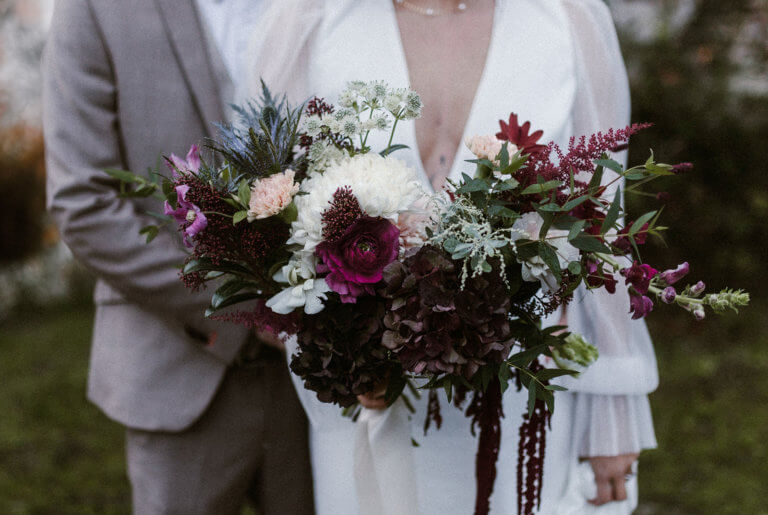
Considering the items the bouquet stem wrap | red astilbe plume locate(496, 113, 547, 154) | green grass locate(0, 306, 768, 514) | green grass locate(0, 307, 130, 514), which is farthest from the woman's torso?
green grass locate(0, 307, 130, 514)

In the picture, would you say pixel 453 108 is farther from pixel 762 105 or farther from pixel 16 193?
pixel 16 193

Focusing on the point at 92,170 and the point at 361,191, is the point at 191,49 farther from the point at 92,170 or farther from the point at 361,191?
the point at 361,191

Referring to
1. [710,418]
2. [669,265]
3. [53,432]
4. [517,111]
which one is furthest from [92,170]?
[669,265]

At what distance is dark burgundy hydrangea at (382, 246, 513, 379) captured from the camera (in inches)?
52.4

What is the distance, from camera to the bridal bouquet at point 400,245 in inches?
52.7

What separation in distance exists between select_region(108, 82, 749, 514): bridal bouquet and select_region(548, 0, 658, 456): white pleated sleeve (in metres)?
0.45

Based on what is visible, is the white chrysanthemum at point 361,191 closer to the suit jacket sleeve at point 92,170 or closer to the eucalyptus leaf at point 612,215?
the eucalyptus leaf at point 612,215

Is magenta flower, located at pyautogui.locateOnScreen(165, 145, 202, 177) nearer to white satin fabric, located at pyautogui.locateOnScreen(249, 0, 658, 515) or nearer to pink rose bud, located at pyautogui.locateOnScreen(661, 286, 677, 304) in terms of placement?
white satin fabric, located at pyautogui.locateOnScreen(249, 0, 658, 515)

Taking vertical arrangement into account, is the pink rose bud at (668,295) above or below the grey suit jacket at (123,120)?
below

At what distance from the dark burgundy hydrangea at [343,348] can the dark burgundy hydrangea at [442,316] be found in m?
0.06

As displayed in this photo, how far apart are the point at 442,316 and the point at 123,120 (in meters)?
1.17

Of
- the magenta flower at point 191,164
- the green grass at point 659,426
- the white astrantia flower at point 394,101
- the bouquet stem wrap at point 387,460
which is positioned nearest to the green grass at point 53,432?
the green grass at point 659,426

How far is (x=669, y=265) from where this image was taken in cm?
605

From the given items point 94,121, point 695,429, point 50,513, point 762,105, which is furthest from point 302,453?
point 762,105
